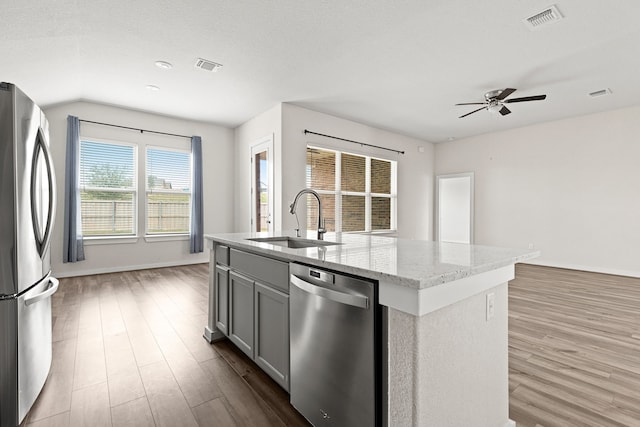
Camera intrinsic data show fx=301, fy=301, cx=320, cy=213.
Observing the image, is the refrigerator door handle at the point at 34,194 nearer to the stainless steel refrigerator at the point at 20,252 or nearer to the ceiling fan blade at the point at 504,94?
the stainless steel refrigerator at the point at 20,252

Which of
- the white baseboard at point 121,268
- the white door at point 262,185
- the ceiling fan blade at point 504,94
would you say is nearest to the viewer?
the ceiling fan blade at point 504,94

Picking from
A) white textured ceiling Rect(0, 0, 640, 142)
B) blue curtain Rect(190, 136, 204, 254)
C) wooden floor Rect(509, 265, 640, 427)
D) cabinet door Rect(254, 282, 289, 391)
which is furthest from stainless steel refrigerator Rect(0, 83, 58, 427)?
blue curtain Rect(190, 136, 204, 254)

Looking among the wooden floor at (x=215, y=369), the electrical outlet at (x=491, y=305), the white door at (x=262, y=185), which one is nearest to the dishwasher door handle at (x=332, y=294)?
the electrical outlet at (x=491, y=305)

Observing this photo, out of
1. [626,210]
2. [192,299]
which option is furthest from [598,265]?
[192,299]

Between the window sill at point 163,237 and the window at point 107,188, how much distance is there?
0.85 feet

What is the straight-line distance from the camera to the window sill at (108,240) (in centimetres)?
504

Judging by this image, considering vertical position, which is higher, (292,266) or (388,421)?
(292,266)

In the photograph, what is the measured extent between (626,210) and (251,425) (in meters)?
6.83

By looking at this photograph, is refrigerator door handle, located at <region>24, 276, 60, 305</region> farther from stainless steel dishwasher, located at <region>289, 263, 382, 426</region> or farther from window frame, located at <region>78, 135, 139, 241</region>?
window frame, located at <region>78, 135, 139, 241</region>

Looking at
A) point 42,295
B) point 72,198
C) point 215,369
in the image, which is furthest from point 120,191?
point 215,369

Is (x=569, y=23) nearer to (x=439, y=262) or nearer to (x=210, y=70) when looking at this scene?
(x=439, y=262)

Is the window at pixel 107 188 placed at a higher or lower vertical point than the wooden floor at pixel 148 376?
higher

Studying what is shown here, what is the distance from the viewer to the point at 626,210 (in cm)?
520

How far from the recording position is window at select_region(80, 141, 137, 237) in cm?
507
